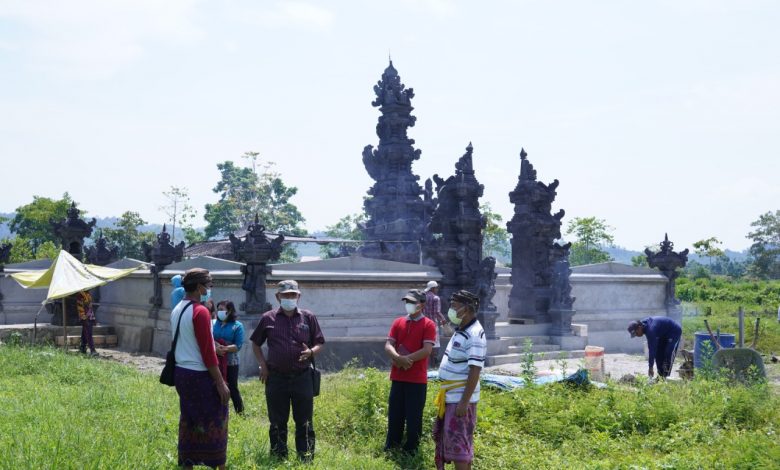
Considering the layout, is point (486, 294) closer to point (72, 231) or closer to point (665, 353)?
point (665, 353)

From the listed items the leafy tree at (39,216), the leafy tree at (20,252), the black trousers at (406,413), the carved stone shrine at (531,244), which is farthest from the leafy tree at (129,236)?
the black trousers at (406,413)

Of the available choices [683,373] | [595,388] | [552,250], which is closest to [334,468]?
[595,388]

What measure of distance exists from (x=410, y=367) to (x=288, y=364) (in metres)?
1.33

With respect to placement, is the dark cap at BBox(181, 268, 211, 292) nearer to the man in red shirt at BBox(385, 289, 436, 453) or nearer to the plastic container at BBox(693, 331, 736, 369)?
the man in red shirt at BBox(385, 289, 436, 453)

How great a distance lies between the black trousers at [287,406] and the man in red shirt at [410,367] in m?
1.01

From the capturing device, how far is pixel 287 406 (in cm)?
740

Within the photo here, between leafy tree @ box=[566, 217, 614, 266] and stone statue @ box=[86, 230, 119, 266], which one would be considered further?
leafy tree @ box=[566, 217, 614, 266]

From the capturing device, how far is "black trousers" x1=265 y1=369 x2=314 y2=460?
7.36m

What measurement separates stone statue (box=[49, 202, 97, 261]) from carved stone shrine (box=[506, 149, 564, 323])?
12.5 meters

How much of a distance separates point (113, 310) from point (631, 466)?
56.2 ft

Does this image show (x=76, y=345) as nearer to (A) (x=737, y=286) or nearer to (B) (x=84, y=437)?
(B) (x=84, y=437)

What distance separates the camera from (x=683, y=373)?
12875 mm

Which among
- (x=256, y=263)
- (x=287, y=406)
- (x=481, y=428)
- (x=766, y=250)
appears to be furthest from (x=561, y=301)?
(x=766, y=250)

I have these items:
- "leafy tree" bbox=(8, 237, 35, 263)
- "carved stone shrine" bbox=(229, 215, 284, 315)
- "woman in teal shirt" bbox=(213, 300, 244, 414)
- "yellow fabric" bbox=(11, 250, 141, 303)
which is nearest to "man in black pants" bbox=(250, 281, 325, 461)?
"woman in teal shirt" bbox=(213, 300, 244, 414)
